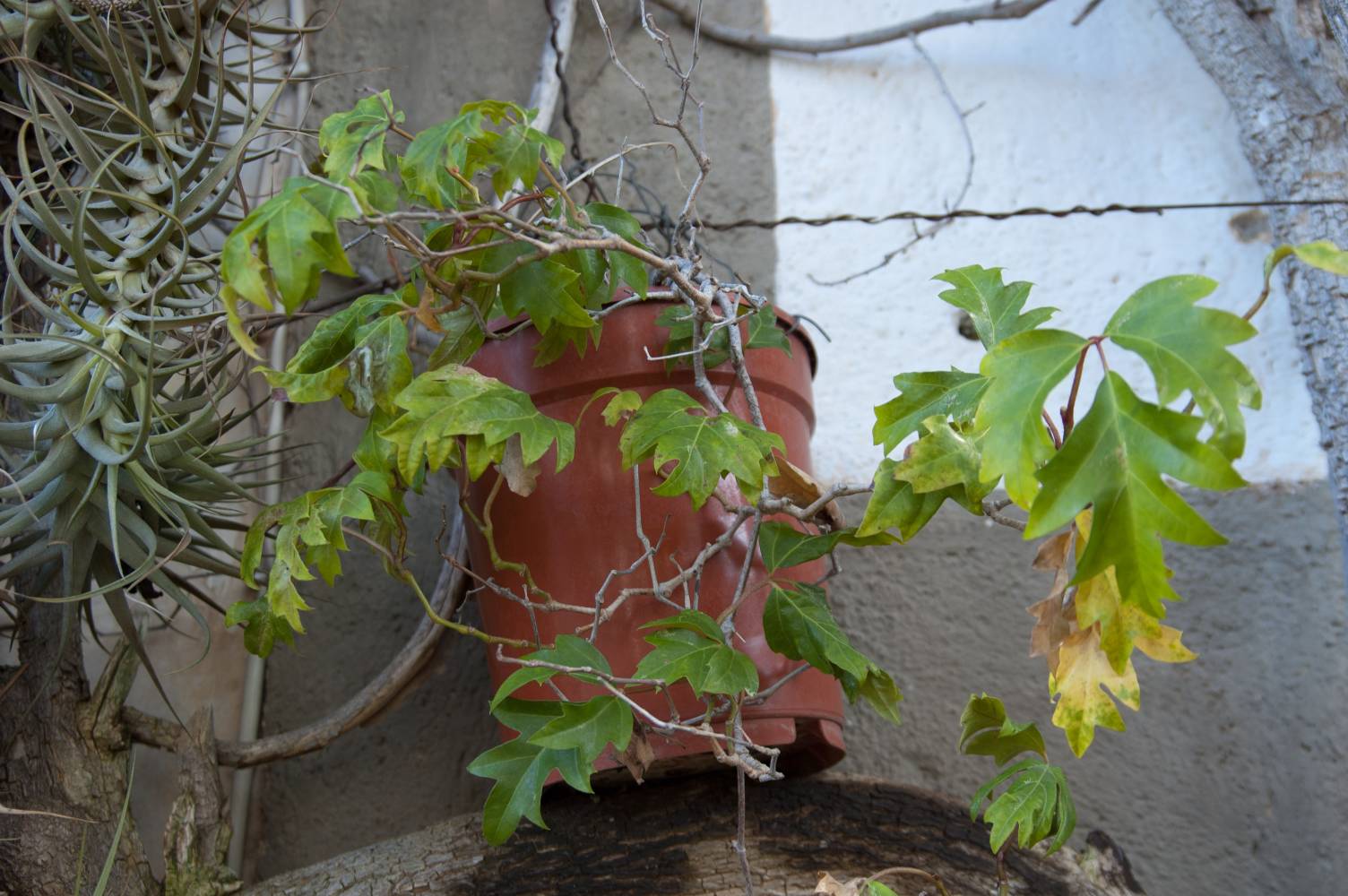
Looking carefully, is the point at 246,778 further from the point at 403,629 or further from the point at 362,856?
the point at 362,856

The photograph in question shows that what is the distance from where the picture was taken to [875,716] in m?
1.52

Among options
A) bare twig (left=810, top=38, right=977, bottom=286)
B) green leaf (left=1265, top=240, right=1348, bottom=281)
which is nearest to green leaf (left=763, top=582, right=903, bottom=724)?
green leaf (left=1265, top=240, right=1348, bottom=281)

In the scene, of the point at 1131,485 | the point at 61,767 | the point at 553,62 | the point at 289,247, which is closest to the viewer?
the point at 1131,485

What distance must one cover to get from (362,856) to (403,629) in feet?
1.35

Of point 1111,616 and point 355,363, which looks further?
point 355,363

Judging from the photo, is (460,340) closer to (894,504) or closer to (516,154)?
(516,154)

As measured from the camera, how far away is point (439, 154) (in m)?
0.94

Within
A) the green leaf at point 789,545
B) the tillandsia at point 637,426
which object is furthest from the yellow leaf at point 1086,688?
the green leaf at point 789,545

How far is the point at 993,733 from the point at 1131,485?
1.51 feet

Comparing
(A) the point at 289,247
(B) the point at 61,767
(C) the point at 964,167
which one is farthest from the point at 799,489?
(C) the point at 964,167

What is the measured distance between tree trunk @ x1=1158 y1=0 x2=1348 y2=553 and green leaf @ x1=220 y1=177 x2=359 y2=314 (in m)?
1.07

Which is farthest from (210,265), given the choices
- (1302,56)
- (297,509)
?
(1302,56)

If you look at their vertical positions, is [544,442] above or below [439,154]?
below

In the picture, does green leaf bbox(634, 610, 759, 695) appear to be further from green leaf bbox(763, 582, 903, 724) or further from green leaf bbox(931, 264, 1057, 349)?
green leaf bbox(931, 264, 1057, 349)
